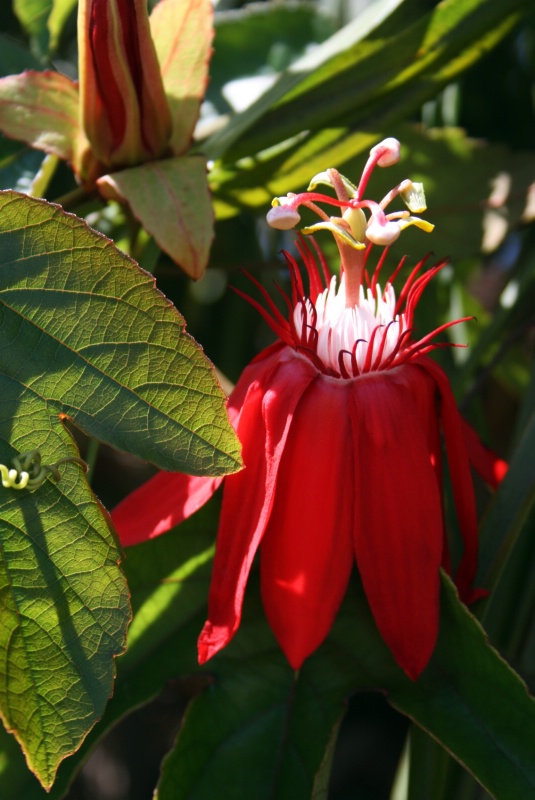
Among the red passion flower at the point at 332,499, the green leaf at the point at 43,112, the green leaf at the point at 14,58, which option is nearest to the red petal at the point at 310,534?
the red passion flower at the point at 332,499

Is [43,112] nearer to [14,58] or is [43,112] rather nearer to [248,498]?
[14,58]

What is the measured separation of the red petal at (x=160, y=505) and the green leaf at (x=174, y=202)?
0.10 m

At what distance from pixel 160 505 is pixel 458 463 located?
15cm

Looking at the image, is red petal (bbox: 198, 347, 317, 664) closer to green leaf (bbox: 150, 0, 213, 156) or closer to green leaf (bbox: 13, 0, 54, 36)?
green leaf (bbox: 150, 0, 213, 156)

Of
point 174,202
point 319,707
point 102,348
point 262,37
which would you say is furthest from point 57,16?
point 319,707

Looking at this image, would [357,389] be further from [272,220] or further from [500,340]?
[500,340]

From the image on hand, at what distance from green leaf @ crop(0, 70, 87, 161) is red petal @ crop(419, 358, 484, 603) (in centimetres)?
23

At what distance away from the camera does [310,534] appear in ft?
1.42

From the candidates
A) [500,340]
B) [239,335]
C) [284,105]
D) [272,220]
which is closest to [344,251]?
[272,220]

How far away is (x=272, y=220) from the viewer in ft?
1.53

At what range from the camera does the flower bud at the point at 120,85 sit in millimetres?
473

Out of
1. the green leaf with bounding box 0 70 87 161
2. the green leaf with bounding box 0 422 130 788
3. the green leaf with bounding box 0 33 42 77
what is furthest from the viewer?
the green leaf with bounding box 0 33 42 77

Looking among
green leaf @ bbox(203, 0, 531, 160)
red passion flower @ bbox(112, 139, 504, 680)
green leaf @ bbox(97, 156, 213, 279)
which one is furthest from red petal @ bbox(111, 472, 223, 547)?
green leaf @ bbox(203, 0, 531, 160)

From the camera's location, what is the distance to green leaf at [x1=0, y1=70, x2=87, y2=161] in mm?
525
